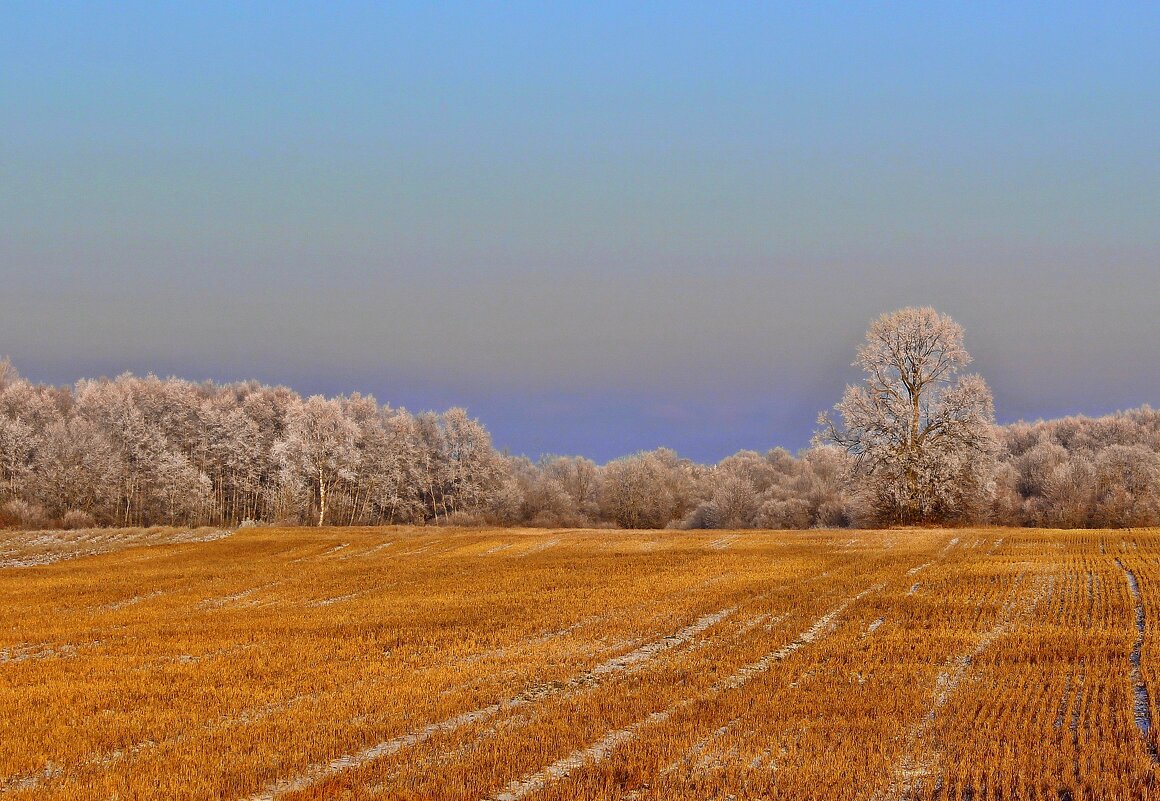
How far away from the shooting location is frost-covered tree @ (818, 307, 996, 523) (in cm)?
5611

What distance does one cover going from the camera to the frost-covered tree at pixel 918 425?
184 feet

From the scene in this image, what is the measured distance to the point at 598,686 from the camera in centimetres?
1520

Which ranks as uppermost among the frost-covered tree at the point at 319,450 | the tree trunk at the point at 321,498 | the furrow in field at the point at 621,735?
the frost-covered tree at the point at 319,450

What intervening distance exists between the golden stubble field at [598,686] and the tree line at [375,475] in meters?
41.5

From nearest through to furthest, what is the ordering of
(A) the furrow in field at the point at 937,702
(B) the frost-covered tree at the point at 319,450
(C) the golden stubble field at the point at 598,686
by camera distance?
1. (A) the furrow in field at the point at 937,702
2. (C) the golden stubble field at the point at 598,686
3. (B) the frost-covered tree at the point at 319,450

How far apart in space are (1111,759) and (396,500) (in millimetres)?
95209

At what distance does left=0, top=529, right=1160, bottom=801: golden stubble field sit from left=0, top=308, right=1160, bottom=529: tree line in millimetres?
41515

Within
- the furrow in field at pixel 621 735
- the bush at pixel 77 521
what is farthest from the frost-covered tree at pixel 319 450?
the furrow in field at pixel 621 735

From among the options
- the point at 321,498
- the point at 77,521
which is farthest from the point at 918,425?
the point at 77,521

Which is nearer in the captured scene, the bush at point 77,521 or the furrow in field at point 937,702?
the furrow in field at point 937,702

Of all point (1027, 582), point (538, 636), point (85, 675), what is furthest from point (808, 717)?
point (1027, 582)

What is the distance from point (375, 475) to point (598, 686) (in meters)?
91.2

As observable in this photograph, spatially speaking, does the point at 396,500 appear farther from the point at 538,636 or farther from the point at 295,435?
the point at 538,636

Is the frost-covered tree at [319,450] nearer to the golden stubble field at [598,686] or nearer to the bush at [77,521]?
the bush at [77,521]
